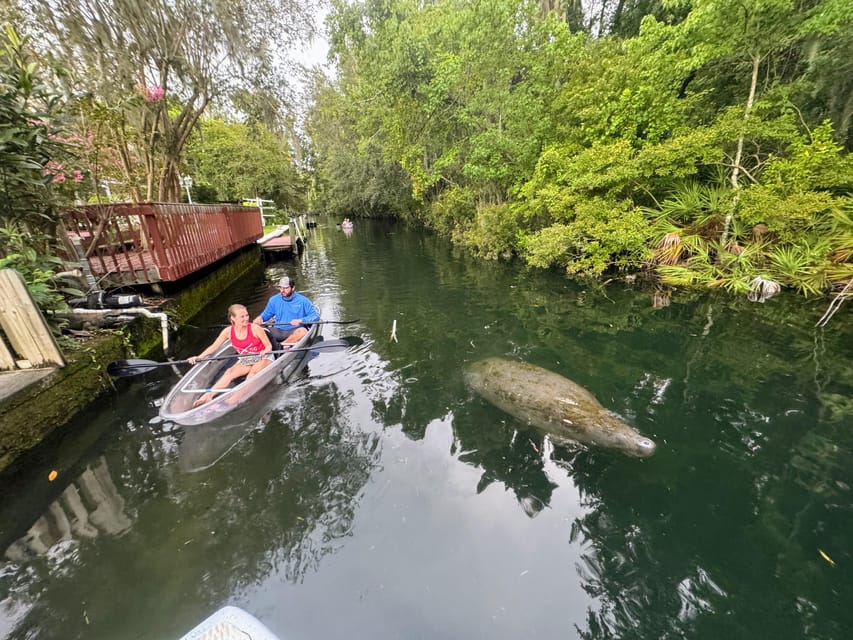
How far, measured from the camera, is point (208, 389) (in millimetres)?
4469

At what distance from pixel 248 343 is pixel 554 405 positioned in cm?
443

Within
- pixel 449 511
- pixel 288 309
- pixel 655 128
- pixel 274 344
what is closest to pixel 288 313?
pixel 288 309

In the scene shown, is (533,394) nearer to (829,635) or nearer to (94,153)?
(829,635)

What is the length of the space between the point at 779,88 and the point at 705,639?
1135 centimetres

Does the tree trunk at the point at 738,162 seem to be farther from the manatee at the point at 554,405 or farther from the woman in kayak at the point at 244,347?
the woman in kayak at the point at 244,347

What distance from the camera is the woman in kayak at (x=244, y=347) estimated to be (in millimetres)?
5086

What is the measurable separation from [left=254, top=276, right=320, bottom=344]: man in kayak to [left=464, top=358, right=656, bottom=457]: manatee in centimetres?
311

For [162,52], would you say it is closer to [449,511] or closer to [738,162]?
[449,511]

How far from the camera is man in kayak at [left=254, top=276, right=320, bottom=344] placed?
20.5 ft

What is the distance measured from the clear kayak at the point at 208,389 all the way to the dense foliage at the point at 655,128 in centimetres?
844

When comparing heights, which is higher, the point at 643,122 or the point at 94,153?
the point at 643,122

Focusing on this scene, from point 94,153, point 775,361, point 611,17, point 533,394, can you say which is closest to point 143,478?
point 533,394

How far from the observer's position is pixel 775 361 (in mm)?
5789

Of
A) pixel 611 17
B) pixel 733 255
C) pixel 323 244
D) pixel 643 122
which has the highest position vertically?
pixel 611 17
